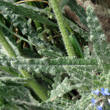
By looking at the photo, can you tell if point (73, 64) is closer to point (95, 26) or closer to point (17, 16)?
point (95, 26)

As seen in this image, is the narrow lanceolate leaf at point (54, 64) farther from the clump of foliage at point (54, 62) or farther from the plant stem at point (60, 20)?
the plant stem at point (60, 20)

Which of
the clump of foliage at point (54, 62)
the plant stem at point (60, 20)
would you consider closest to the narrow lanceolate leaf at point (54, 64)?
the clump of foliage at point (54, 62)

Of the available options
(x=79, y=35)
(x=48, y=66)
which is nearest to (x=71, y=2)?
(x=79, y=35)

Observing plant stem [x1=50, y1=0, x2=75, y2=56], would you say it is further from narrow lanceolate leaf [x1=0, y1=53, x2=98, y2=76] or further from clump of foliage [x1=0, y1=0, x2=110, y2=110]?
narrow lanceolate leaf [x1=0, y1=53, x2=98, y2=76]

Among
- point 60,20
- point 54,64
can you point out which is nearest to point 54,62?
point 54,64

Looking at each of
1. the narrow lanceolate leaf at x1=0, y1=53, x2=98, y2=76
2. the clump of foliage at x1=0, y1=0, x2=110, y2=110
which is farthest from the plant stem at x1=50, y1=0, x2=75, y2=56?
the narrow lanceolate leaf at x1=0, y1=53, x2=98, y2=76

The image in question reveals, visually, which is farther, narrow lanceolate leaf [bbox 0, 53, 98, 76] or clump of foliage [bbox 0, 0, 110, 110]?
narrow lanceolate leaf [bbox 0, 53, 98, 76]

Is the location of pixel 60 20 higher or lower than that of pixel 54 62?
higher

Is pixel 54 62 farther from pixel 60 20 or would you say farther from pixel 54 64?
pixel 60 20
